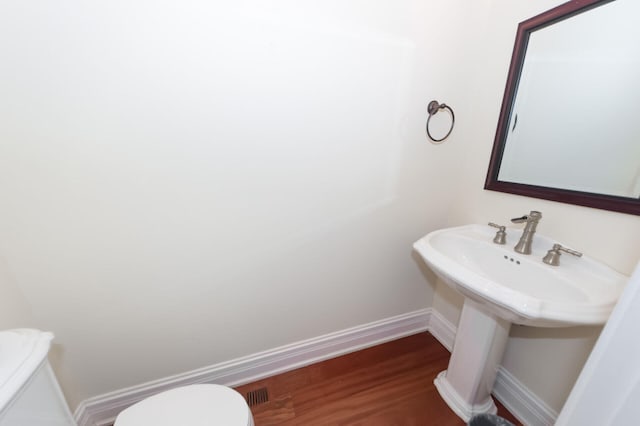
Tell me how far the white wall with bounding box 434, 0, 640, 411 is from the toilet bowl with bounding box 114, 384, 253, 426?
1260 mm

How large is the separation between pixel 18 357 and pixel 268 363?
3.26 feet

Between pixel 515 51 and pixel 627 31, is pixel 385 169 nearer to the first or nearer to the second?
pixel 515 51

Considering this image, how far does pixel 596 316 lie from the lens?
655 millimetres

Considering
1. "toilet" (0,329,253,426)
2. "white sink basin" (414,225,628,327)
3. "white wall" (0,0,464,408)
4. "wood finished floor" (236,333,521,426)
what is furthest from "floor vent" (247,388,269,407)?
"white sink basin" (414,225,628,327)

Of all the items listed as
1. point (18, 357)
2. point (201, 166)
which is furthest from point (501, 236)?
point (18, 357)

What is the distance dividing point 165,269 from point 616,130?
178cm

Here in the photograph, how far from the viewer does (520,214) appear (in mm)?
1096

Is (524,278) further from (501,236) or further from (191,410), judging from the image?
(191,410)

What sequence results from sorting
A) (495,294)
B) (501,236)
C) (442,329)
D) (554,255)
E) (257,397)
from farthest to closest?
(442,329), (257,397), (501,236), (554,255), (495,294)

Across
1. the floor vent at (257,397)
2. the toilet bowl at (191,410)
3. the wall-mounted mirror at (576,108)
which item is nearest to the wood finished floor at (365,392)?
the floor vent at (257,397)

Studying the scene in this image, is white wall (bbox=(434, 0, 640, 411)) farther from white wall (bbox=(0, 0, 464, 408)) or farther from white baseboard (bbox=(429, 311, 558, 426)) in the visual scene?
white wall (bbox=(0, 0, 464, 408))

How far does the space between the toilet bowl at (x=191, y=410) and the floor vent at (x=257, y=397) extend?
18.3 inches

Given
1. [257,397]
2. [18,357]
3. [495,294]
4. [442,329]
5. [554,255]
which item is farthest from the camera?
[442,329]

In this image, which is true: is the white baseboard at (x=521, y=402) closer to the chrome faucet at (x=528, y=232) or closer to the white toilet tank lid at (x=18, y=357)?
the chrome faucet at (x=528, y=232)
